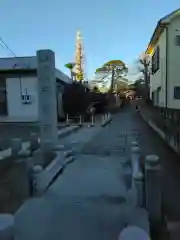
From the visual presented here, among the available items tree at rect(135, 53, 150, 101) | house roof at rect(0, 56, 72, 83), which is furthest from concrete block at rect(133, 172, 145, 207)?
tree at rect(135, 53, 150, 101)

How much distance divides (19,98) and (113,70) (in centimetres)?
3187

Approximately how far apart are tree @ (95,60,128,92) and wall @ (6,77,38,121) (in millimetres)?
29766

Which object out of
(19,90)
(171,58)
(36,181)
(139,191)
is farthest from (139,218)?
(19,90)

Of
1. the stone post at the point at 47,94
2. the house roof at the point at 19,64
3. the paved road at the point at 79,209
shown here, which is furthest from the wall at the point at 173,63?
the paved road at the point at 79,209

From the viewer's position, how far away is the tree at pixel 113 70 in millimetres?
55781

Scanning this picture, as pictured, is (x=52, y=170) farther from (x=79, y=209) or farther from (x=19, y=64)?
A: (x=19, y=64)

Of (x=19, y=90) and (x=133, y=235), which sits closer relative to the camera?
(x=133, y=235)

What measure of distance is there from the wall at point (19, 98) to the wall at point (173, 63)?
36.3 feet

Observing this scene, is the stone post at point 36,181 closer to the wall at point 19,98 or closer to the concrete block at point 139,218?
the concrete block at point 139,218

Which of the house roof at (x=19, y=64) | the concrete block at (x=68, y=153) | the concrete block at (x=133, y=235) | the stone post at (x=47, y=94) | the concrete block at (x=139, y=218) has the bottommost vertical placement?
the concrete block at (x=139, y=218)

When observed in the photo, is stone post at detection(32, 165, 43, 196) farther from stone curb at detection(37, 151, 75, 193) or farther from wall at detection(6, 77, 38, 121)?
wall at detection(6, 77, 38, 121)

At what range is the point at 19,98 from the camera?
26.7 meters

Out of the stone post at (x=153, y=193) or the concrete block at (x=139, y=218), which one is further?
the stone post at (x=153, y=193)

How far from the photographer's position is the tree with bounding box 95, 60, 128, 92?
5578cm
